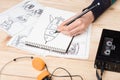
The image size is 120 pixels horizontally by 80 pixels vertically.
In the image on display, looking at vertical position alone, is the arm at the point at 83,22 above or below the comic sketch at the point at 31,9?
below

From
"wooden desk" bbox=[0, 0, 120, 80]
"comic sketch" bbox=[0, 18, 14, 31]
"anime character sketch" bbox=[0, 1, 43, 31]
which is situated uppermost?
"anime character sketch" bbox=[0, 1, 43, 31]

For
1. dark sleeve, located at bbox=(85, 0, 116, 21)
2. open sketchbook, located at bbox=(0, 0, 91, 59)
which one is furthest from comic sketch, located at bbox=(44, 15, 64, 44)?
dark sleeve, located at bbox=(85, 0, 116, 21)

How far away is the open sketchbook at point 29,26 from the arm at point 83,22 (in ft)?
0.08

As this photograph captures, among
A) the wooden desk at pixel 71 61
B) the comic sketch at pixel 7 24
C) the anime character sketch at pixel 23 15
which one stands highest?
the anime character sketch at pixel 23 15

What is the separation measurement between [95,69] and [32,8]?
0.45 m

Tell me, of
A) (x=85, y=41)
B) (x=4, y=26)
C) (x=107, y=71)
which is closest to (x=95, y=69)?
(x=107, y=71)

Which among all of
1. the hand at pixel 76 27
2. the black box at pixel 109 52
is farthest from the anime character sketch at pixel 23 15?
the black box at pixel 109 52

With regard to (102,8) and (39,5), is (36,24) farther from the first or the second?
(102,8)

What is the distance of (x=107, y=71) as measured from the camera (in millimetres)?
909

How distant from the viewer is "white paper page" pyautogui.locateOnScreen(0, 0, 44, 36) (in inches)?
42.6

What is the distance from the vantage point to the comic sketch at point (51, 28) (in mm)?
1017

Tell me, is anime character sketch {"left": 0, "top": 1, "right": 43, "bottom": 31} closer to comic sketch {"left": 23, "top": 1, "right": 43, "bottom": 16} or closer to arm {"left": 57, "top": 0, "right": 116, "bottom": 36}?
comic sketch {"left": 23, "top": 1, "right": 43, "bottom": 16}

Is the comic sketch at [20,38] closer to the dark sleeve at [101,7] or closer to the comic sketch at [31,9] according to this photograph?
the comic sketch at [31,9]

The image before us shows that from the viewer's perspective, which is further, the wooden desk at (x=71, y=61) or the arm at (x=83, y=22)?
the arm at (x=83, y=22)
